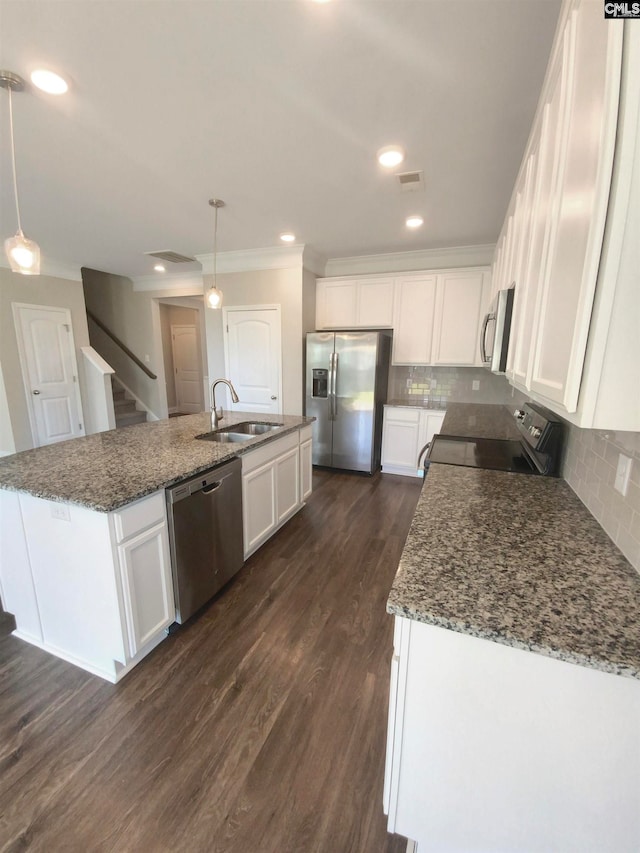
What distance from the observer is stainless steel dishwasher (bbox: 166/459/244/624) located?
173 centimetres

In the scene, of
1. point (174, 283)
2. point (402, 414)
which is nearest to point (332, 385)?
point (402, 414)

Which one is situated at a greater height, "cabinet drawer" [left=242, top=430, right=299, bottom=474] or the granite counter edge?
the granite counter edge

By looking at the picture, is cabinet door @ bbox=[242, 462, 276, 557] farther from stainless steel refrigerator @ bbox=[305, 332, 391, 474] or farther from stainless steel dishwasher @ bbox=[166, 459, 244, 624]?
stainless steel refrigerator @ bbox=[305, 332, 391, 474]

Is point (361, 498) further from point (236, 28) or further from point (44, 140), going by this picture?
point (44, 140)

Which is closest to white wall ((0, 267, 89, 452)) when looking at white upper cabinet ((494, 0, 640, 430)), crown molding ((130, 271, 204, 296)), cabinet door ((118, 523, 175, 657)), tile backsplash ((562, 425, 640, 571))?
crown molding ((130, 271, 204, 296))

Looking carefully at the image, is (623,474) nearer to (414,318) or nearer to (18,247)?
(18,247)

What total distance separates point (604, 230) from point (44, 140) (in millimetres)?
2864

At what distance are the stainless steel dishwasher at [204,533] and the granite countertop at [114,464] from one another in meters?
0.10

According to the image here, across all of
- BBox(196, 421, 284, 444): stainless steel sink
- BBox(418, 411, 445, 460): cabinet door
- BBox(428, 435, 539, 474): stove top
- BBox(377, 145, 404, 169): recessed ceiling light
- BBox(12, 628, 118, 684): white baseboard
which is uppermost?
BBox(377, 145, 404, 169): recessed ceiling light

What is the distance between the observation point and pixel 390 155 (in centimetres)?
207

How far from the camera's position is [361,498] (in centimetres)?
358

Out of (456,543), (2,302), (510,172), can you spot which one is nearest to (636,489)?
(456,543)

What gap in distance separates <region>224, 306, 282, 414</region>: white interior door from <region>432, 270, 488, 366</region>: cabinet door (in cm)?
190

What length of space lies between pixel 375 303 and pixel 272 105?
264 cm
